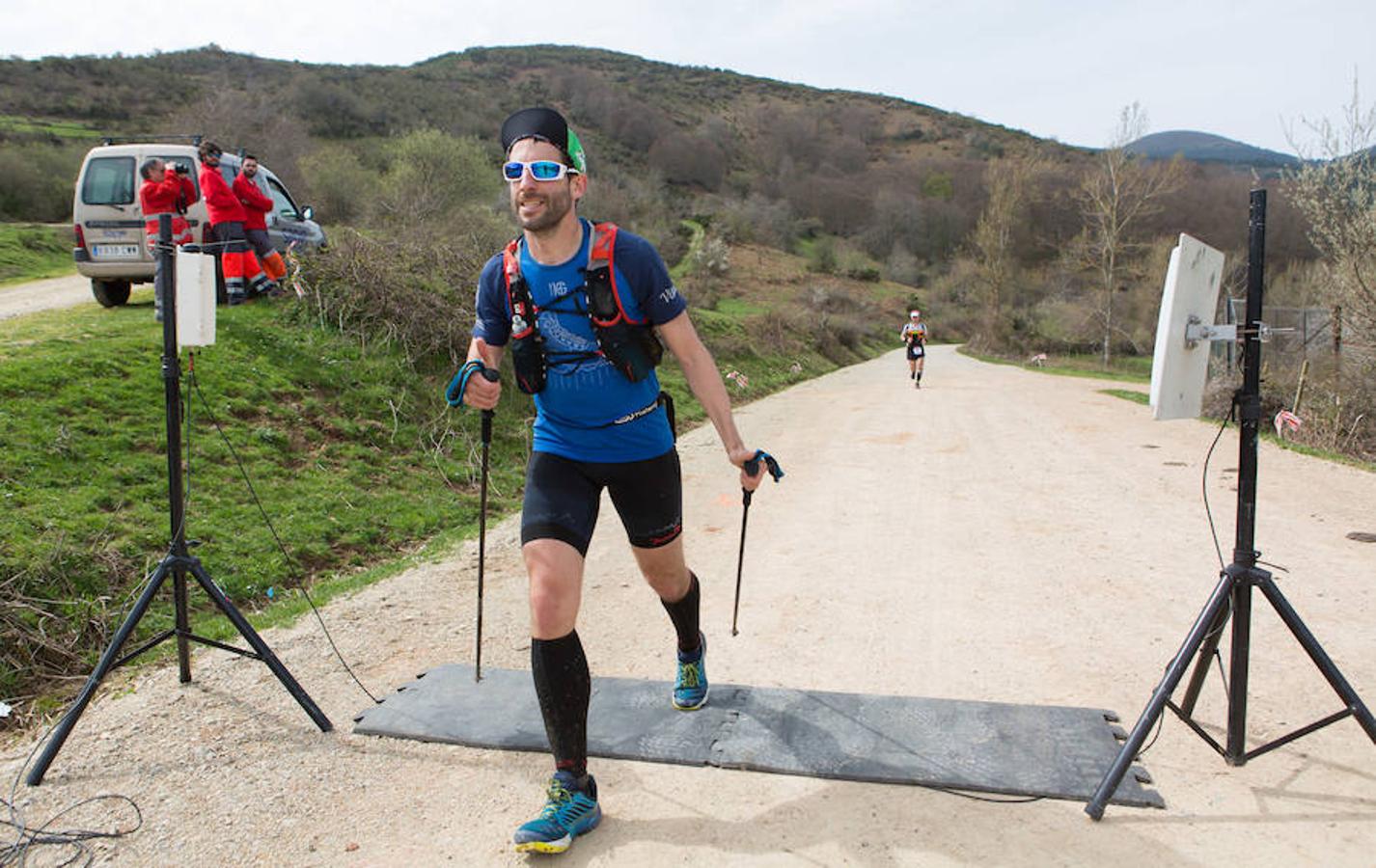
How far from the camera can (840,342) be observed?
3778cm

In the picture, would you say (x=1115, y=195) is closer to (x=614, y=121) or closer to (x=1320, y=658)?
(x=1320, y=658)

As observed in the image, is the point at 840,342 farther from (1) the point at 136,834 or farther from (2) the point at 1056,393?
(1) the point at 136,834

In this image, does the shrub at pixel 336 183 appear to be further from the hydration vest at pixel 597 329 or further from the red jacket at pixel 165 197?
the hydration vest at pixel 597 329

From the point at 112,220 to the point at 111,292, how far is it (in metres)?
1.11

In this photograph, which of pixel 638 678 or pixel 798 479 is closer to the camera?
pixel 638 678

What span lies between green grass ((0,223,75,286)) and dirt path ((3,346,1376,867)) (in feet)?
56.6

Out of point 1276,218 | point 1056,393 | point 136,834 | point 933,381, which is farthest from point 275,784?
point 1276,218

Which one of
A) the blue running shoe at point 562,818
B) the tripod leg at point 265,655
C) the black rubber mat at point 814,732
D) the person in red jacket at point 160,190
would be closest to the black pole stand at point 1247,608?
the black rubber mat at point 814,732

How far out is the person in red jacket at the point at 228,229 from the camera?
33.5 feet

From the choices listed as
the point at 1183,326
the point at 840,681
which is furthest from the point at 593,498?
the point at 1183,326

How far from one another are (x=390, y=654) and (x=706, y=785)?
7.66 feet

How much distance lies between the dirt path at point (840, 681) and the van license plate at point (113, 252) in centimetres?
737

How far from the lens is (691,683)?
4000 mm

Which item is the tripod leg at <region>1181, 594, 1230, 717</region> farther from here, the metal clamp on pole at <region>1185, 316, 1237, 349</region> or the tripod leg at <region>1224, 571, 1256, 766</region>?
the metal clamp on pole at <region>1185, 316, 1237, 349</region>
